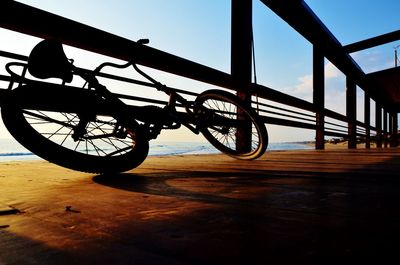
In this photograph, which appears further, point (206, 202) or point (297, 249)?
point (206, 202)

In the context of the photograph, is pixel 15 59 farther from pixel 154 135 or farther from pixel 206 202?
pixel 206 202

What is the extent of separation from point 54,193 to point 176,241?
938 millimetres

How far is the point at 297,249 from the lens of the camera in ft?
2.15

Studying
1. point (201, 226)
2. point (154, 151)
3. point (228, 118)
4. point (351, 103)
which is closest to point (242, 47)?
point (228, 118)

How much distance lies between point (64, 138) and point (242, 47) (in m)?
2.87

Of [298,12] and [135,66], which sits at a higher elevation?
[298,12]

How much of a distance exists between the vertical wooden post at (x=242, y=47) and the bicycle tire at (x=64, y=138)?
84.2 inches

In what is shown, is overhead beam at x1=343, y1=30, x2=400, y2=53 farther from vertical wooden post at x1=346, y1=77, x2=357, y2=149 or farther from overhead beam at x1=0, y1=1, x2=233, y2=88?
overhead beam at x1=0, y1=1, x2=233, y2=88

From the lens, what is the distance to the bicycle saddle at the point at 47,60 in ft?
5.89

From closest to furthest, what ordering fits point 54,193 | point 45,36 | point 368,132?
point 54,193 < point 45,36 < point 368,132

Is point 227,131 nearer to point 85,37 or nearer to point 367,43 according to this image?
point 85,37

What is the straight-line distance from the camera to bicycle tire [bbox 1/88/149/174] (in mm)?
1785

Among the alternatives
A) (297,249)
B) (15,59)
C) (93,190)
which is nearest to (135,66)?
(15,59)

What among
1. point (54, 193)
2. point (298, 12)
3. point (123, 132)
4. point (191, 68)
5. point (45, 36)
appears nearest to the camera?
point (54, 193)
